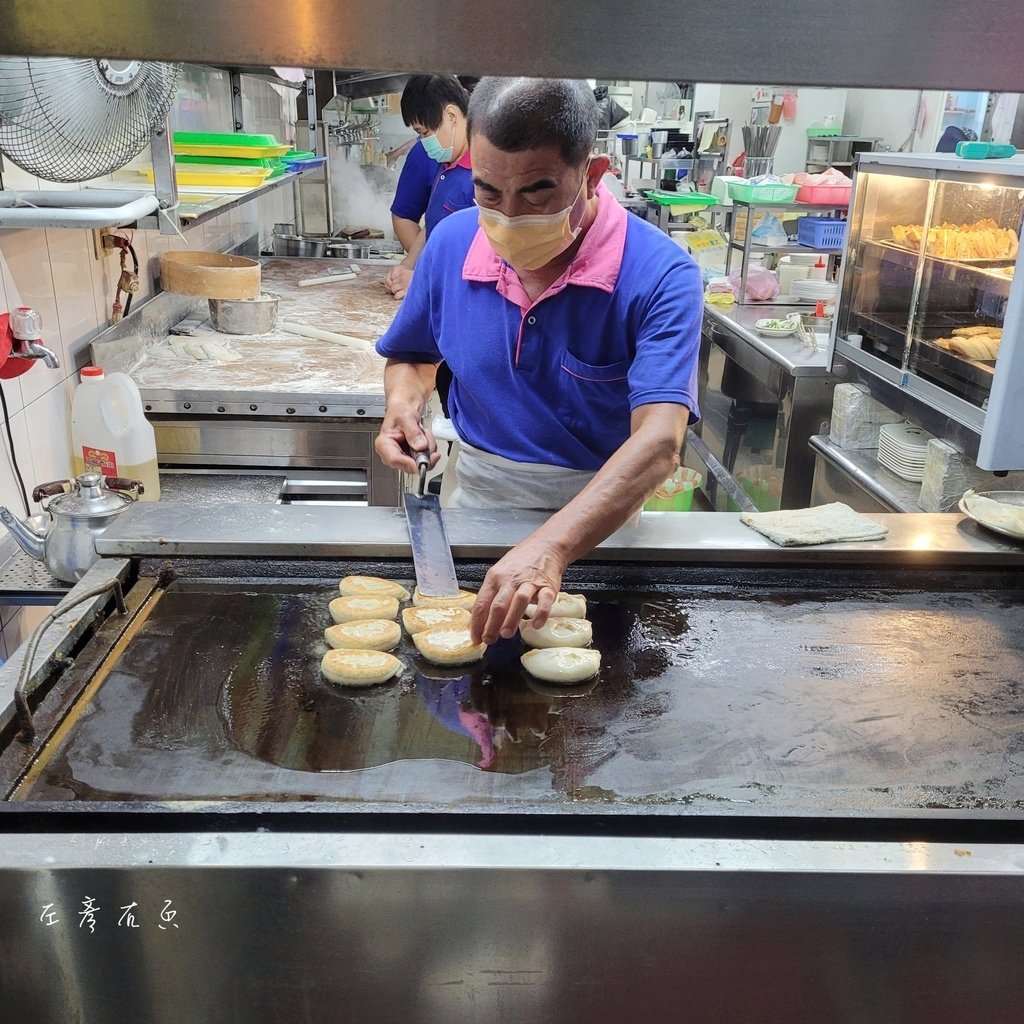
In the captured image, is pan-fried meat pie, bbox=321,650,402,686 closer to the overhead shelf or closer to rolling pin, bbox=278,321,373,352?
the overhead shelf

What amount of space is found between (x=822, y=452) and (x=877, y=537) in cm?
202

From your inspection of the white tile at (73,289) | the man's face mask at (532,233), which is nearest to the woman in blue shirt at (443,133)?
the white tile at (73,289)

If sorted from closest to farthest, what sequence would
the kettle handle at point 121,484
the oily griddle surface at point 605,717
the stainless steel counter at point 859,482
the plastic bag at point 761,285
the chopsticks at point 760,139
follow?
the oily griddle surface at point 605,717 → the kettle handle at point 121,484 → the stainless steel counter at point 859,482 → the plastic bag at point 761,285 → the chopsticks at point 760,139

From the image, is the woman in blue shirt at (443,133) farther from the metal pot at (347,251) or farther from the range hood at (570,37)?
the range hood at (570,37)

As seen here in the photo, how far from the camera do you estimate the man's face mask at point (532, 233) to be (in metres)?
1.88

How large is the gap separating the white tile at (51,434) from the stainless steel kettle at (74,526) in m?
0.64

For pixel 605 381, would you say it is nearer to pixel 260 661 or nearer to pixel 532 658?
pixel 532 658

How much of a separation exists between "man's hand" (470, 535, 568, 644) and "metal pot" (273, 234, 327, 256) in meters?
5.37

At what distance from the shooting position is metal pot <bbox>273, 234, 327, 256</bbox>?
641 centimetres

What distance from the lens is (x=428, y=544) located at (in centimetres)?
193

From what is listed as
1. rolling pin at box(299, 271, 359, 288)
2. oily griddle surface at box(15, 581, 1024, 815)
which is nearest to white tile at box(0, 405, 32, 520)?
oily griddle surface at box(15, 581, 1024, 815)

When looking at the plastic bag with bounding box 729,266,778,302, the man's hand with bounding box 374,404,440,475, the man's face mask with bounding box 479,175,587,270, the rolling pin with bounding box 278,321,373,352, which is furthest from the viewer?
the plastic bag with bounding box 729,266,778,302

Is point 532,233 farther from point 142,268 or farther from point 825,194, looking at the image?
point 825,194

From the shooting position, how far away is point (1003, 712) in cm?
153
